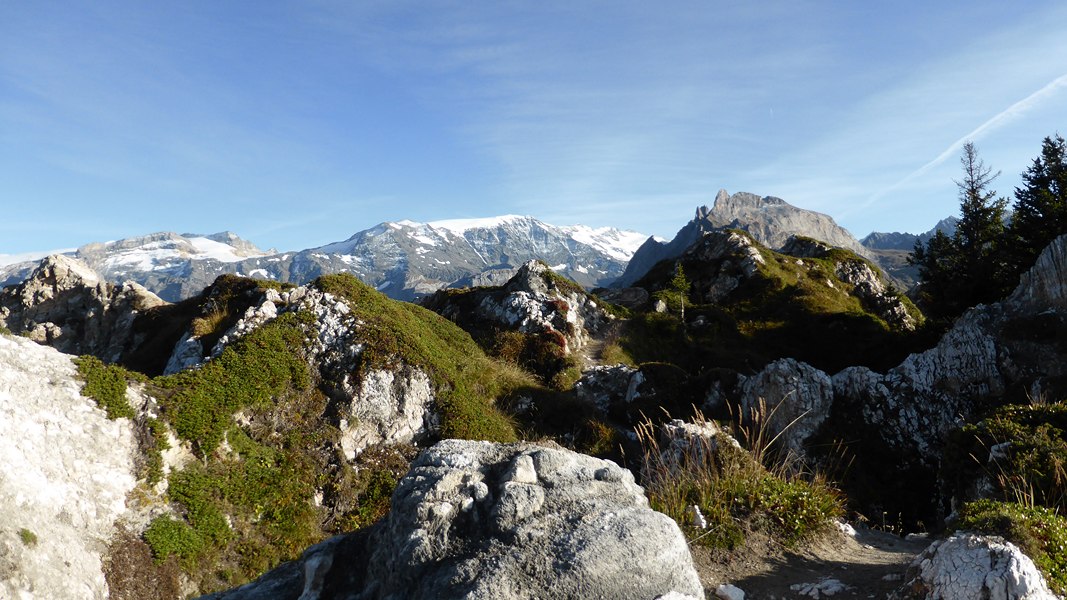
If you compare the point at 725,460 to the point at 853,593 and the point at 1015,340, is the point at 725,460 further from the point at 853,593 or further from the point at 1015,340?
the point at 1015,340

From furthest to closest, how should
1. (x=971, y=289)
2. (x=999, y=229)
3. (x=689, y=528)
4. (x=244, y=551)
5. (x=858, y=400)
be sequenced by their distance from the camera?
(x=999, y=229) < (x=971, y=289) < (x=858, y=400) < (x=244, y=551) < (x=689, y=528)

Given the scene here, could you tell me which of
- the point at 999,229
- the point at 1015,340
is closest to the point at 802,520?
the point at 1015,340

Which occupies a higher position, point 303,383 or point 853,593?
point 303,383

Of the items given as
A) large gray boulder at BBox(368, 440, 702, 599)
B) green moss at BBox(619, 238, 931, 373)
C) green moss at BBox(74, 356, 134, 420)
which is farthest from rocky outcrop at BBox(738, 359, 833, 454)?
green moss at BBox(74, 356, 134, 420)

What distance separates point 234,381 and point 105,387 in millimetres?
3882

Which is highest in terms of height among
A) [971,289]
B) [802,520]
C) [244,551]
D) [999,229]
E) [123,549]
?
[999,229]

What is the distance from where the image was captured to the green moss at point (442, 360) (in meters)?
21.4

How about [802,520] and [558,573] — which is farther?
[802,520]

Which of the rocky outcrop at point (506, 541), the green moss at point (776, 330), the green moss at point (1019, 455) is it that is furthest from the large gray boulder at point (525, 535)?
the green moss at point (776, 330)

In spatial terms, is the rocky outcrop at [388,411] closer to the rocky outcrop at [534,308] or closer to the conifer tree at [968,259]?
the rocky outcrop at [534,308]

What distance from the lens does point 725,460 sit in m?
10.4

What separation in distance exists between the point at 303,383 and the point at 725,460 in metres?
15.9

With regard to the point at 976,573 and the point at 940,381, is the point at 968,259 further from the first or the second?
the point at 976,573

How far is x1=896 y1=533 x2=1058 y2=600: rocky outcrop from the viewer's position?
575 cm
